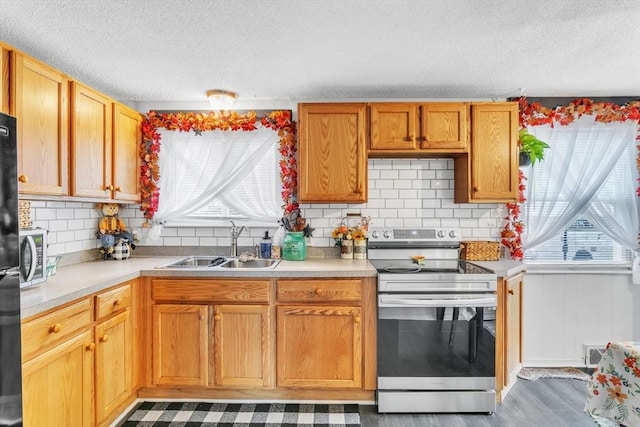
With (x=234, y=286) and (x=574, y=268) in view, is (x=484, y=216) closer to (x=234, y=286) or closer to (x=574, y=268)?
(x=574, y=268)

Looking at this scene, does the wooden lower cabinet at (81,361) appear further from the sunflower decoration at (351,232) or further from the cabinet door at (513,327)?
the cabinet door at (513,327)

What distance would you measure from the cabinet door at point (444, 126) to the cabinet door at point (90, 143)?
2250mm

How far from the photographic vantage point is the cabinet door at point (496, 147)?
9.55 feet

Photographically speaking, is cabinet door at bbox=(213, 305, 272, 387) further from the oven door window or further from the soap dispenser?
the oven door window

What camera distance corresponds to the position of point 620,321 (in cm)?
321

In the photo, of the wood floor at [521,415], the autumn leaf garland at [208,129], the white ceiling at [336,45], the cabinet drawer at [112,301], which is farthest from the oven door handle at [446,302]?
the cabinet drawer at [112,301]

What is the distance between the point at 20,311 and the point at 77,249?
1.50 meters

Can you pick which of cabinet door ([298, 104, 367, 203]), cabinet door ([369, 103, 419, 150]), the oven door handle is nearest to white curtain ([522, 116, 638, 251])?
the oven door handle

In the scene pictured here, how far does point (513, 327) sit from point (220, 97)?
2.73 metres

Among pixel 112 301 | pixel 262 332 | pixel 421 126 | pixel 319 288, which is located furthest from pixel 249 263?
pixel 421 126

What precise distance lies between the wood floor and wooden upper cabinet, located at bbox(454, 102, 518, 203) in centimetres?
143

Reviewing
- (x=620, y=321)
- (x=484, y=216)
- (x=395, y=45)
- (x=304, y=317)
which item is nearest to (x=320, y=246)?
(x=304, y=317)

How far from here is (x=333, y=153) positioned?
2908mm

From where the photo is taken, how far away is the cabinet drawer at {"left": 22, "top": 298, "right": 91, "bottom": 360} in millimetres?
1620
